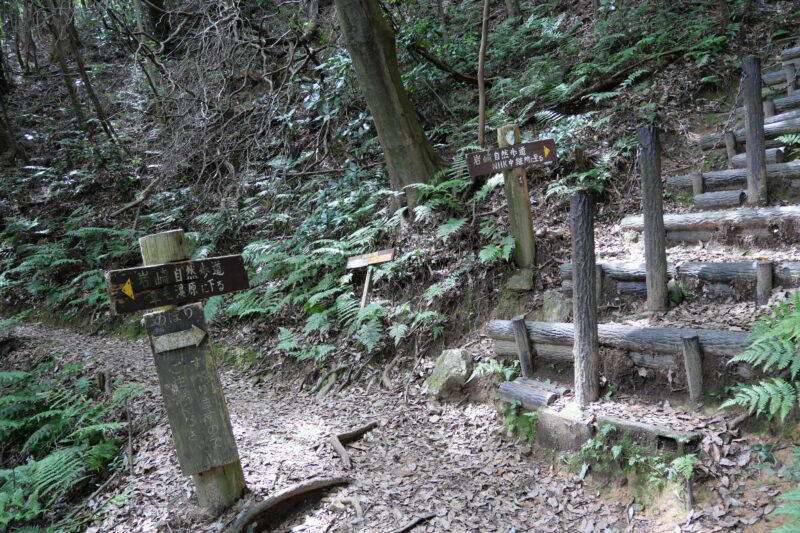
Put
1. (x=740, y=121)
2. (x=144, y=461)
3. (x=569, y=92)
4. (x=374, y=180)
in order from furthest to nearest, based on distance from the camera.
A: (x=374, y=180) → (x=569, y=92) → (x=740, y=121) → (x=144, y=461)

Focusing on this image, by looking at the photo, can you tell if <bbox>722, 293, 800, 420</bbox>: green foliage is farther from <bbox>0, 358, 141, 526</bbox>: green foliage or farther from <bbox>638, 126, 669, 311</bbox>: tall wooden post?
<bbox>0, 358, 141, 526</bbox>: green foliage

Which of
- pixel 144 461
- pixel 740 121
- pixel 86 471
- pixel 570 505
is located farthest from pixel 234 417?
pixel 740 121

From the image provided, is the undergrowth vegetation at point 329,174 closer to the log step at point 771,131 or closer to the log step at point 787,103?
the log step at point 771,131

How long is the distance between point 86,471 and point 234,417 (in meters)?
1.55

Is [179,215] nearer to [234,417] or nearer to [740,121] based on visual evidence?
[234,417]

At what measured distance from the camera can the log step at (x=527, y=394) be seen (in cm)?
418

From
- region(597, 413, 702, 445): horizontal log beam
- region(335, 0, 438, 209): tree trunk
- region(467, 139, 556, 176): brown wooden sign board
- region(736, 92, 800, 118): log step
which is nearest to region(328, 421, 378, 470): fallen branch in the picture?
region(597, 413, 702, 445): horizontal log beam

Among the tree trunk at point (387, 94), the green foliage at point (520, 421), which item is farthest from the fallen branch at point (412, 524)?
the tree trunk at point (387, 94)

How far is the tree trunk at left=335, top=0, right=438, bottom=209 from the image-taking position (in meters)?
6.50

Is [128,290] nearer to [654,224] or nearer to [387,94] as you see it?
[654,224]

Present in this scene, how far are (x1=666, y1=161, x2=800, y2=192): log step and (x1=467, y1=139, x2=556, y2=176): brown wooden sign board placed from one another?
75.4 inches

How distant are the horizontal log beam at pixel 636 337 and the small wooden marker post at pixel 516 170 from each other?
1098 mm

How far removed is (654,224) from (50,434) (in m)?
7.20

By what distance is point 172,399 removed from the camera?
362 centimetres
